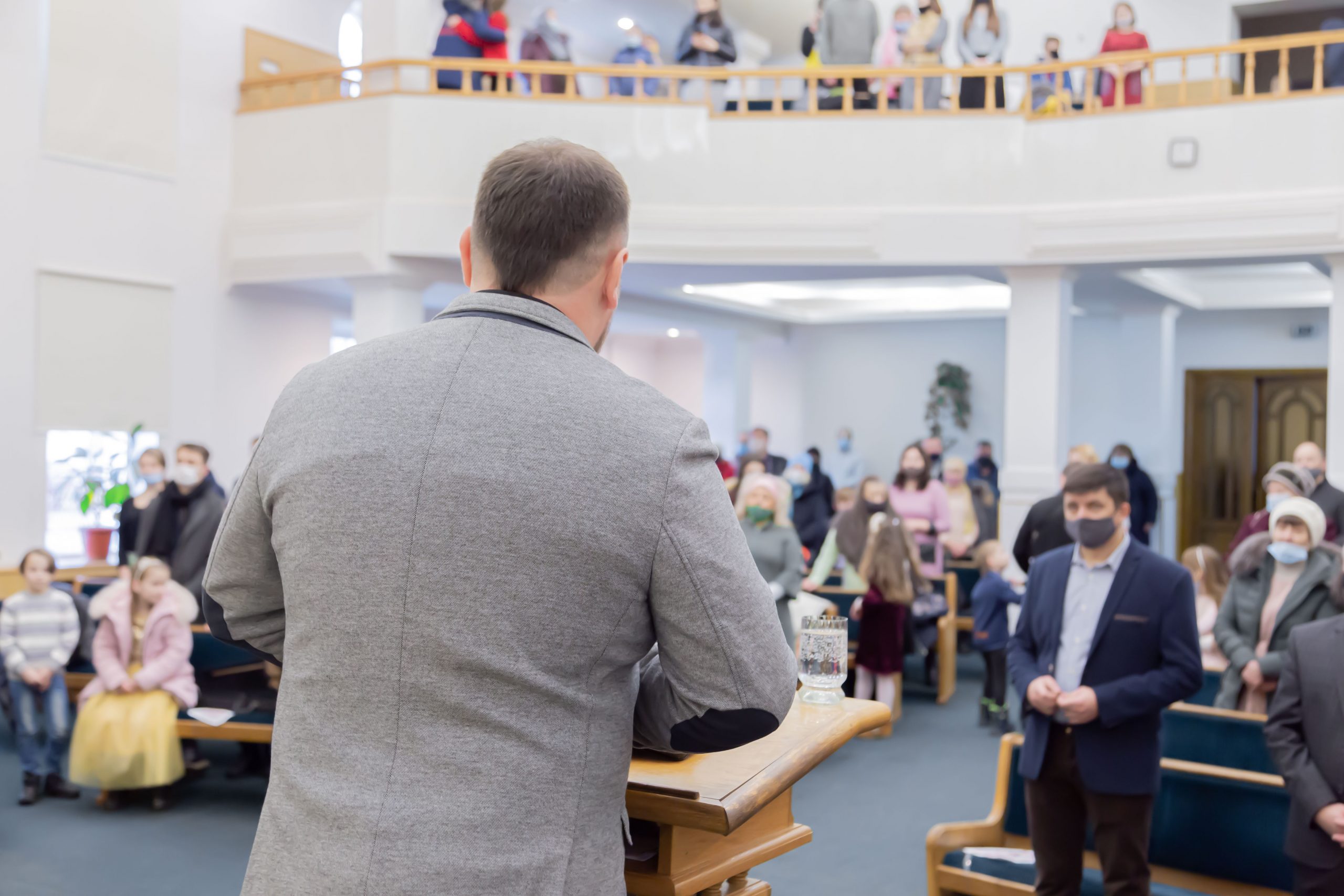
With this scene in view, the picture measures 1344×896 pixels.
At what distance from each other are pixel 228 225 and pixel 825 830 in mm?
8256

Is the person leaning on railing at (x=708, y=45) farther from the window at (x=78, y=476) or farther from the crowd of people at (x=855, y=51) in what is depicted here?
the window at (x=78, y=476)

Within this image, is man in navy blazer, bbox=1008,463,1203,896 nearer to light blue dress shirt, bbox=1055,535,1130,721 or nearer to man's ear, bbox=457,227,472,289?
light blue dress shirt, bbox=1055,535,1130,721

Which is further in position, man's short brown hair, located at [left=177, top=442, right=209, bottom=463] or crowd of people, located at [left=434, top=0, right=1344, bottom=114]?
crowd of people, located at [left=434, top=0, right=1344, bottom=114]

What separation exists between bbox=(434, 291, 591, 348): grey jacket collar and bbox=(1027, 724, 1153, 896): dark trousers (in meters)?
2.84

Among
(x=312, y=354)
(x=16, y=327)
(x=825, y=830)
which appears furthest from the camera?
(x=312, y=354)

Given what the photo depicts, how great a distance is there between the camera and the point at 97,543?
1008 cm

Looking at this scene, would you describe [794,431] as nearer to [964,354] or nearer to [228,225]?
[964,354]

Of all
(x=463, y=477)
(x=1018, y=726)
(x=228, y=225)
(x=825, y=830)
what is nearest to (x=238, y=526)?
(x=463, y=477)

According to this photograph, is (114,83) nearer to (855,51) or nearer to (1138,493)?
(855,51)

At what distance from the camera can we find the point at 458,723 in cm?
117

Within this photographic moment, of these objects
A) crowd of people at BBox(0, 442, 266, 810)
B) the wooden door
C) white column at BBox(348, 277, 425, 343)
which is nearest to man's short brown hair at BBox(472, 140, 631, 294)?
crowd of people at BBox(0, 442, 266, 810)

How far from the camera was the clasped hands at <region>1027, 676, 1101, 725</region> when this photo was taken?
11.4ft

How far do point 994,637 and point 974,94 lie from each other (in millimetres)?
5280

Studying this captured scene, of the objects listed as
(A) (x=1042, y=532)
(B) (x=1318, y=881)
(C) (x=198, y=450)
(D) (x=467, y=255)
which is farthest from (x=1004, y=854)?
(C) (x=198, y=450)
